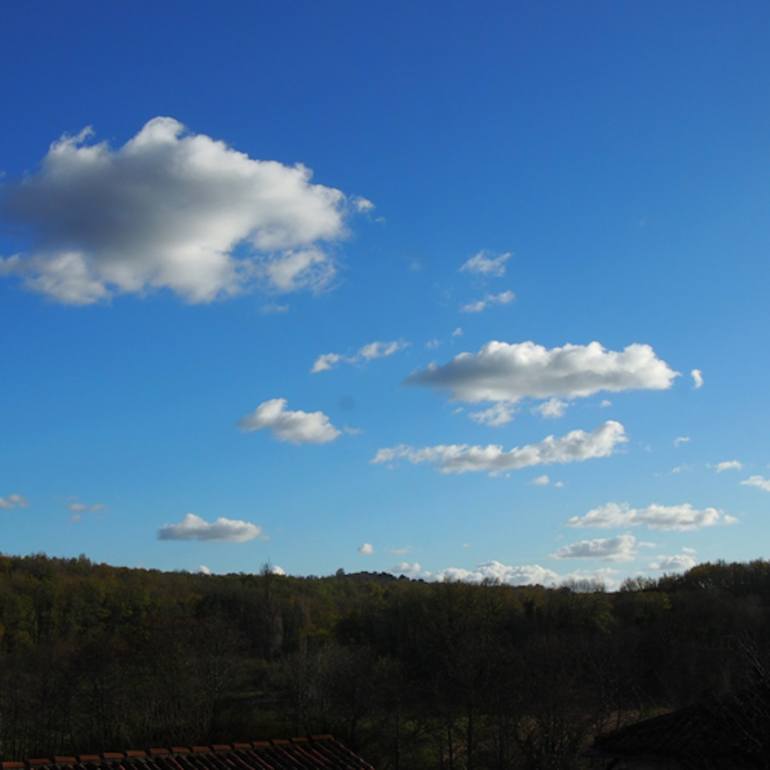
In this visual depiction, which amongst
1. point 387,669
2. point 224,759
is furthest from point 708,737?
point 387,669

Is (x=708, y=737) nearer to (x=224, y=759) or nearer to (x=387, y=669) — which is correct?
(x=224, y=759)

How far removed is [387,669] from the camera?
183 ft

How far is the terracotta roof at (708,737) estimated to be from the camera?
47.1 ft

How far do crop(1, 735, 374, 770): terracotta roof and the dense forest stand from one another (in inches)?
538

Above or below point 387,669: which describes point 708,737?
above

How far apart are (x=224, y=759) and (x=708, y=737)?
10284mm

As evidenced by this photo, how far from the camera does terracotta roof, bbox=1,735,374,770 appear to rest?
62.7ft

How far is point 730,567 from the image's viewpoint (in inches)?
3516

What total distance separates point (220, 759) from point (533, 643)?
145 ft

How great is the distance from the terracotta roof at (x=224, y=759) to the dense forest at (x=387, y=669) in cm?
1368

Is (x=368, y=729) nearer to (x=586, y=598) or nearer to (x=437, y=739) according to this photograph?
(x=437, y=739)

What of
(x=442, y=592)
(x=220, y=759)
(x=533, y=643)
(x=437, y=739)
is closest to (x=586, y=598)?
(x=442, y=592)

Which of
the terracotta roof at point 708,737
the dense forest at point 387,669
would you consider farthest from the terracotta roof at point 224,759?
the dense forest at point 387,669

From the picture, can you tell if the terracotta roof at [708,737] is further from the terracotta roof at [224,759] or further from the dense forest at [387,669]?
the dense forest at [387,669]
